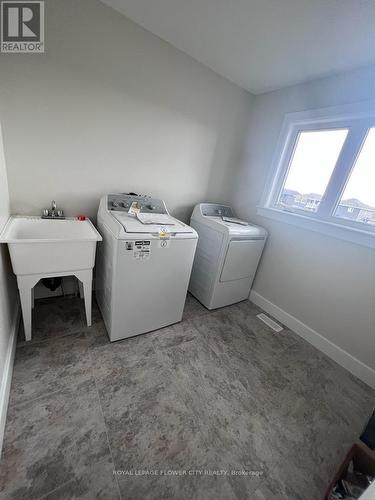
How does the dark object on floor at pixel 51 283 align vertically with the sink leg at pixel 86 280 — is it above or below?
below

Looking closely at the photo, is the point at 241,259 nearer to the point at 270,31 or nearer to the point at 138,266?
the point at 138,266

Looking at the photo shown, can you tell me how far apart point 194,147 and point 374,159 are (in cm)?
157

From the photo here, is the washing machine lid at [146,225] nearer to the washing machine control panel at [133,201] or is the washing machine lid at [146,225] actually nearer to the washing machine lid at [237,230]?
the washing machine control panel at [133,201]

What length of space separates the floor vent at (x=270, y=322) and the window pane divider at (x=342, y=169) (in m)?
1.17

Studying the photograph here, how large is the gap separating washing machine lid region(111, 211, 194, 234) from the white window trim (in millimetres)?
1181

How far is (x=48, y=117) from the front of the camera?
1500mm

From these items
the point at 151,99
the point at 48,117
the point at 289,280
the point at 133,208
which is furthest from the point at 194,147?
the point at 289,280

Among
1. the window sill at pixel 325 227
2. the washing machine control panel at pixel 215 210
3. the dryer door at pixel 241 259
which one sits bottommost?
the dryer door at pixel 241 259

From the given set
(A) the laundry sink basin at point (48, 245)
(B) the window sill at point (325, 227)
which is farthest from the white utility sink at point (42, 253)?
(B) the window sill at point (325, 227)

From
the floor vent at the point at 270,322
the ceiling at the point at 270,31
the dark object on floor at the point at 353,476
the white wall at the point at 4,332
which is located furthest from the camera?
the floor vent at the point at 270,322

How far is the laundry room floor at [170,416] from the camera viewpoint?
0.92 meters

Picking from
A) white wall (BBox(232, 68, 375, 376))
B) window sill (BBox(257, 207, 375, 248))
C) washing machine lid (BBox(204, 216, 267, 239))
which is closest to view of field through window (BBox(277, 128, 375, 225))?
window sill (BBox(257, 207, 375, 248))

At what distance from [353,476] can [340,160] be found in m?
2.09

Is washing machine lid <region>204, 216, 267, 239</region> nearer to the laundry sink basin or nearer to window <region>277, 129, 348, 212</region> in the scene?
window <region>277, 129, 348, 212</region>
